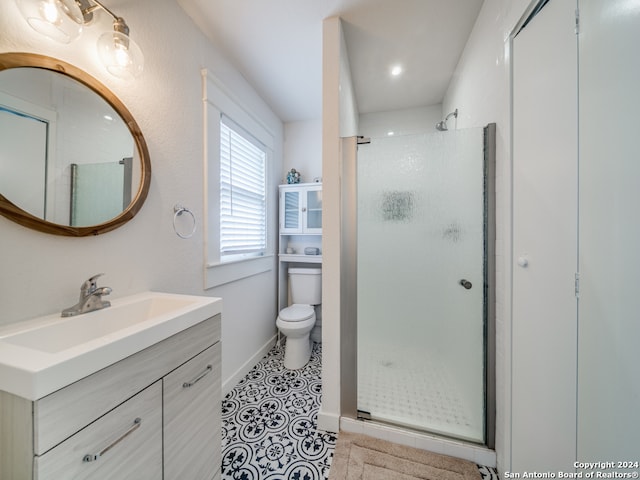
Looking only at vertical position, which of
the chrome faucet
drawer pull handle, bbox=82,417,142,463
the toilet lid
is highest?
the chrome faucet

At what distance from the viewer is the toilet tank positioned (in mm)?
2432

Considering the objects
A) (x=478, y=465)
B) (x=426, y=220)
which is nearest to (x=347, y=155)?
(x=426, y=220)

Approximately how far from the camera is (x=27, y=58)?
2.52 feet

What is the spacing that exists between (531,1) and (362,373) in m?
1.93

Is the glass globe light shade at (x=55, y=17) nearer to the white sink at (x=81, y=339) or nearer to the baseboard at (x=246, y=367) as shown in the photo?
the white sink at (x=81, y=339)

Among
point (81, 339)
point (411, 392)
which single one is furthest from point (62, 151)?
point (411, 392)

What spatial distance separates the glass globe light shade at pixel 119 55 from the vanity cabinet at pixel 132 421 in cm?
116

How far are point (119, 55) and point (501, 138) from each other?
179 cm

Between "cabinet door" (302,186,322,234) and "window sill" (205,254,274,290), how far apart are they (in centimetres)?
55

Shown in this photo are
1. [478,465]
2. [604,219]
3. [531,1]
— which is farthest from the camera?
[478,465]

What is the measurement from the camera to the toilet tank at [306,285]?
95.7 inches

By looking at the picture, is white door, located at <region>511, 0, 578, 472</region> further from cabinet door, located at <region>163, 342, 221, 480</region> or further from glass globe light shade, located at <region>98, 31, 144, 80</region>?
glass globe light shade, located at <region>98, 31, 144, 80</region>

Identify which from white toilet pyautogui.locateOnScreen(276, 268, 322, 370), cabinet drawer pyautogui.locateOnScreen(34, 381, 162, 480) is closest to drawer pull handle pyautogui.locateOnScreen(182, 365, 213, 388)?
cabinet drawer pyautogui.locateOnScreen(34, 381, 162, 480)

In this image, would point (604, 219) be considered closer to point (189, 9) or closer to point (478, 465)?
point (478, 465)
